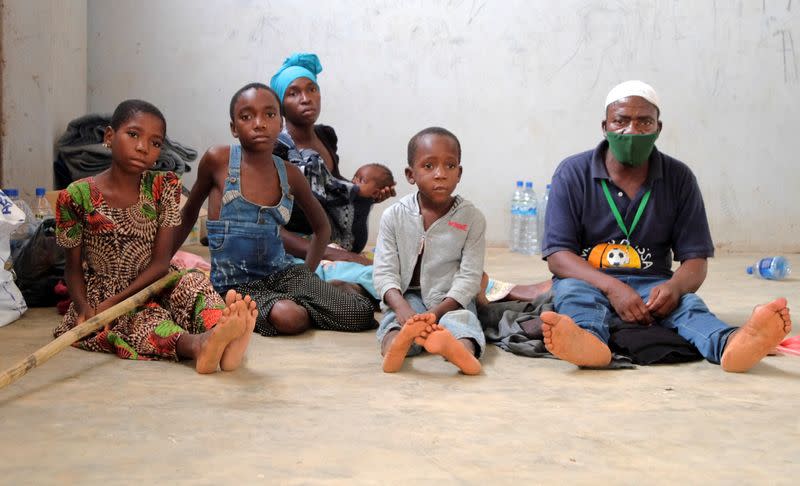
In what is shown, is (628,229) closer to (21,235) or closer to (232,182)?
(232,182)

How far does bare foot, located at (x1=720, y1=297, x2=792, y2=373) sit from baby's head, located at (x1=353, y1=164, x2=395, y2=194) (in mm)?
1984

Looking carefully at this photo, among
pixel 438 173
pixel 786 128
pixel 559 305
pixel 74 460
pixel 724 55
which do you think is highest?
pixel 724 55

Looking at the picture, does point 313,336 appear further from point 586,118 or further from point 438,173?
point 586,118

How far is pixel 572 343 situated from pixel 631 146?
90cm

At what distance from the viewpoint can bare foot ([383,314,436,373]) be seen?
275 centimetres

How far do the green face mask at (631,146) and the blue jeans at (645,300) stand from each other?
458 mm

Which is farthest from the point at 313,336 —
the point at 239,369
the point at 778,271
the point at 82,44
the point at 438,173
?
the point at 82,44

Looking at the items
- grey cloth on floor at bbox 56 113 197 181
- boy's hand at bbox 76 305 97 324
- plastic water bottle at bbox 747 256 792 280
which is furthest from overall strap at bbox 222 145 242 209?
plastic water bottle at bbox 747 256 792 280

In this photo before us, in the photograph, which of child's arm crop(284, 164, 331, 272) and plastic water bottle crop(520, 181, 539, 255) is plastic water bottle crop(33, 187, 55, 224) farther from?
plastic water bottle crop(520, 181, 539, 255)

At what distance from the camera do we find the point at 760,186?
6773 mm

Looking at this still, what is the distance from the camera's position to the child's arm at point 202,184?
139 inches

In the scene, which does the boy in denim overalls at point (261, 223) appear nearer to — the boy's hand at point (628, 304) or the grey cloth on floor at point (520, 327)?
the grey cloth on floor at point (520, 327)

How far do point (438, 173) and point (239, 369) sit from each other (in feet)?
3.31

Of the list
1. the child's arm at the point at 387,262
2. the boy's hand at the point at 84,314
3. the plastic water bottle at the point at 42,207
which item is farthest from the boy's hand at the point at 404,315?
the plastic water bottle at the point at 42,207
